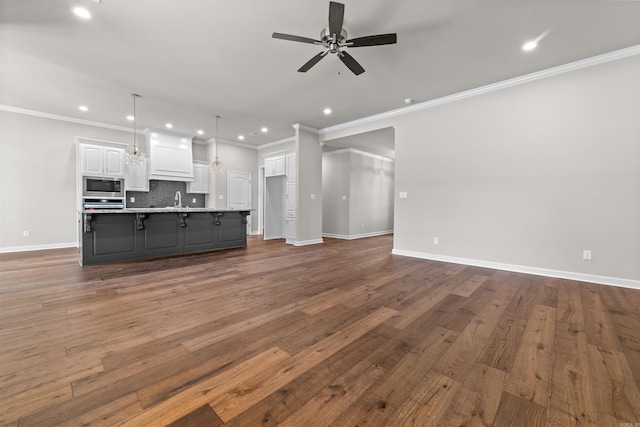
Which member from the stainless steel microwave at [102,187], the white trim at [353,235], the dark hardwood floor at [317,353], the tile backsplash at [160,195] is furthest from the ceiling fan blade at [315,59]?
the tile backsplash at [160,195]

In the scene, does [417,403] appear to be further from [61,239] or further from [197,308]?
[61,239]

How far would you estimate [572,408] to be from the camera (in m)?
1.28

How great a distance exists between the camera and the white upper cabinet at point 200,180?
756 cm

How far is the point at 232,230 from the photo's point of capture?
598 centimetres

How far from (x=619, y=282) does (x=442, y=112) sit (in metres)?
3.43

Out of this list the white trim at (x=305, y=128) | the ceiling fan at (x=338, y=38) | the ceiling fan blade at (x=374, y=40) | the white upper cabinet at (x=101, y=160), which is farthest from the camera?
the white trim at (x=305, y=128)

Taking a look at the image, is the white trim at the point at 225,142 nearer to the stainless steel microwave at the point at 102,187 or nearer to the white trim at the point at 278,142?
the white trim at the point at 278,142

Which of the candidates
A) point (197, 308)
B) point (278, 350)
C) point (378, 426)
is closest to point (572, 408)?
point (378, 426)

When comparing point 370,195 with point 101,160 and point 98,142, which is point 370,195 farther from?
point 98,142

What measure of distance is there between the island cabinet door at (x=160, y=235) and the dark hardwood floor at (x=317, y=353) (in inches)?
57.1

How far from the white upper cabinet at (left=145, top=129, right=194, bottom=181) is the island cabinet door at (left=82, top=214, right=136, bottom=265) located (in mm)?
2532

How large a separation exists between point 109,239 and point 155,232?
0.68 metres

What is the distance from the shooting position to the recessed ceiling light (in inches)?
101

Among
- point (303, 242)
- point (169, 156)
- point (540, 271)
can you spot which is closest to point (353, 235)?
point (303, 242)
